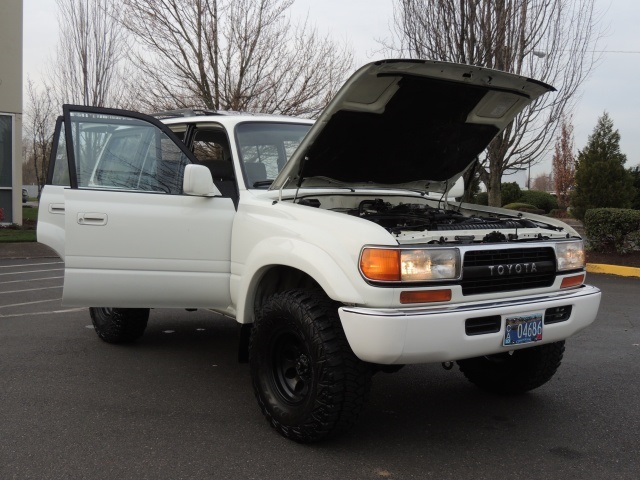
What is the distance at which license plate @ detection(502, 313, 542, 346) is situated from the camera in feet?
11.3

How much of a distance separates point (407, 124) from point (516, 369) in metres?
1.81

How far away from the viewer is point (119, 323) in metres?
5.68

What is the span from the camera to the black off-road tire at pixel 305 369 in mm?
3355

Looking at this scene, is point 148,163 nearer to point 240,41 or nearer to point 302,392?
point 302,392

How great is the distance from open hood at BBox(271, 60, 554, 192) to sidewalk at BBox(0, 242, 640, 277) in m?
7.52

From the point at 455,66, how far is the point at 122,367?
3383mm

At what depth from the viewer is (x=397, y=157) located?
456 cm

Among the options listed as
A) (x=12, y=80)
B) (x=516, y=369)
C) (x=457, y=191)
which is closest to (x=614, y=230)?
(x=457, y=191)

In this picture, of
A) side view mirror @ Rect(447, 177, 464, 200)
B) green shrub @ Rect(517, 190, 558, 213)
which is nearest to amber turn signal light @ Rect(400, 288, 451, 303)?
side view mirror @ Rect(447, 177, 464, 200)

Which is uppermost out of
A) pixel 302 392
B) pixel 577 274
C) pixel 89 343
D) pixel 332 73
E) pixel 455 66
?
pixel 332 73

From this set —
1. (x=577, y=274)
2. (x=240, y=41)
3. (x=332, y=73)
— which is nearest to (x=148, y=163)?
(x=577, y=274)

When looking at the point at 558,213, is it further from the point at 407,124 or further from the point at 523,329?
the point at 523,329

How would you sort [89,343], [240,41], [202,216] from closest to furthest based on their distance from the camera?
[202,216] < [89,343] < [240,41]

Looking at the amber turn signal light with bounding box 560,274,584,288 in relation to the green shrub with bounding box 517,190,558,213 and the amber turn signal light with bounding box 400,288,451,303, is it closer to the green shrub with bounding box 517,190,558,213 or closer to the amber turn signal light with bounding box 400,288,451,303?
the amber turn signal light with bounding box 400,288,451,303
